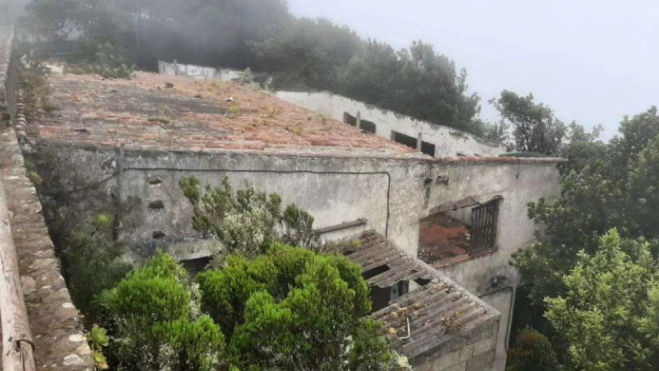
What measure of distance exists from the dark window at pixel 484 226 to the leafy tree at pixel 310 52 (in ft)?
48.1

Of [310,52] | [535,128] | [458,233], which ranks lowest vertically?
[458,233]

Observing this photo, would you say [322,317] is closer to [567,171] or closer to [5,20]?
[567,171]

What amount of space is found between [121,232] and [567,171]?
32.8 ft

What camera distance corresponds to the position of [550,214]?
11.2 meters

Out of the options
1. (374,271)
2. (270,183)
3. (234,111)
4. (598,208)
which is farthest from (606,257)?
(234,111)

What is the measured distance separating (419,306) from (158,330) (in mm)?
4804

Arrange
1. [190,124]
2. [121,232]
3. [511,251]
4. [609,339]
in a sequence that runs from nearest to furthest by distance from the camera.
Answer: [609,339]
[121,232]
[190,124]
[511,251]

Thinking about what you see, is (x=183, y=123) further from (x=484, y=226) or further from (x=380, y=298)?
(x=484, y=226)

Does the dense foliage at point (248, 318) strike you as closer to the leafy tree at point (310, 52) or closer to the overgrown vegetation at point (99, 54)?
the leafy tree at point (310, 52)

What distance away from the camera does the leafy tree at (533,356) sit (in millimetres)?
11242

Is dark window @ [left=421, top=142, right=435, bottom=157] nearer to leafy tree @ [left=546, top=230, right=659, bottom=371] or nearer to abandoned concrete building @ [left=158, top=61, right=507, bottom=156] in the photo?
abandoned concrete building @ [left=158, top=61, right=507, bottom=156]

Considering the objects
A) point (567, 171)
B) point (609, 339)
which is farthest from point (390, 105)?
point (609, 339)

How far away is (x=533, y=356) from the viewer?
1139 cm

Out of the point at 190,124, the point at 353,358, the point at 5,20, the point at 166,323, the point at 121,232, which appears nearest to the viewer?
the point at 166,323
